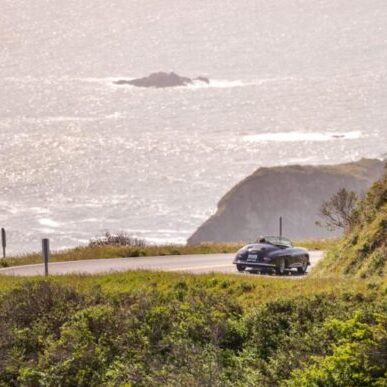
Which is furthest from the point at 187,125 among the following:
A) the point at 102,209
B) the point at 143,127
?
the point at 102,209

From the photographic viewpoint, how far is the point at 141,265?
36.2m

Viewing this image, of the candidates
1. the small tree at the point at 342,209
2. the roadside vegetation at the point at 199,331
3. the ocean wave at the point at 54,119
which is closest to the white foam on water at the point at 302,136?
the ocean wave at the point at 54,119

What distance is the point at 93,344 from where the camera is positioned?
68.1 feet

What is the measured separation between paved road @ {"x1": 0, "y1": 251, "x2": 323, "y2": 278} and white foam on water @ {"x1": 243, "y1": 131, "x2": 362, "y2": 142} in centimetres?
12926

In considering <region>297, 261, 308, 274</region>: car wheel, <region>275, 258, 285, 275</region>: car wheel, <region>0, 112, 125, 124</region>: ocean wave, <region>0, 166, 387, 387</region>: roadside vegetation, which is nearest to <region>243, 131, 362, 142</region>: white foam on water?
<region>0, 112, 125, 124</region>: ocean wave

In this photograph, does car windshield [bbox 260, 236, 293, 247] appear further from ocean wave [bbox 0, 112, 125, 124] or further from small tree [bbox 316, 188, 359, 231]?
ocean wave [bbox 0, 112, 125, 124]

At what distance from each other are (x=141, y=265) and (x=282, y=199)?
66.1m

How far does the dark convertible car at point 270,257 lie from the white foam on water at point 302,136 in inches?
5268

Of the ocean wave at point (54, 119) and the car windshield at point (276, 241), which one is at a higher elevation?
the ocean wave at point (54, 119)

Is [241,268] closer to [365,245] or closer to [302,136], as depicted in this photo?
[365,245]

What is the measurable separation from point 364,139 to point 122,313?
149 m

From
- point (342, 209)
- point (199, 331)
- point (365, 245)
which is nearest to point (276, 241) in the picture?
point (342, 209)

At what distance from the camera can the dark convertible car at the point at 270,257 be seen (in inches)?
1297

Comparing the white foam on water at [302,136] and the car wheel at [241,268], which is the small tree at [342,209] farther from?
the white foam on water at [302,136]
